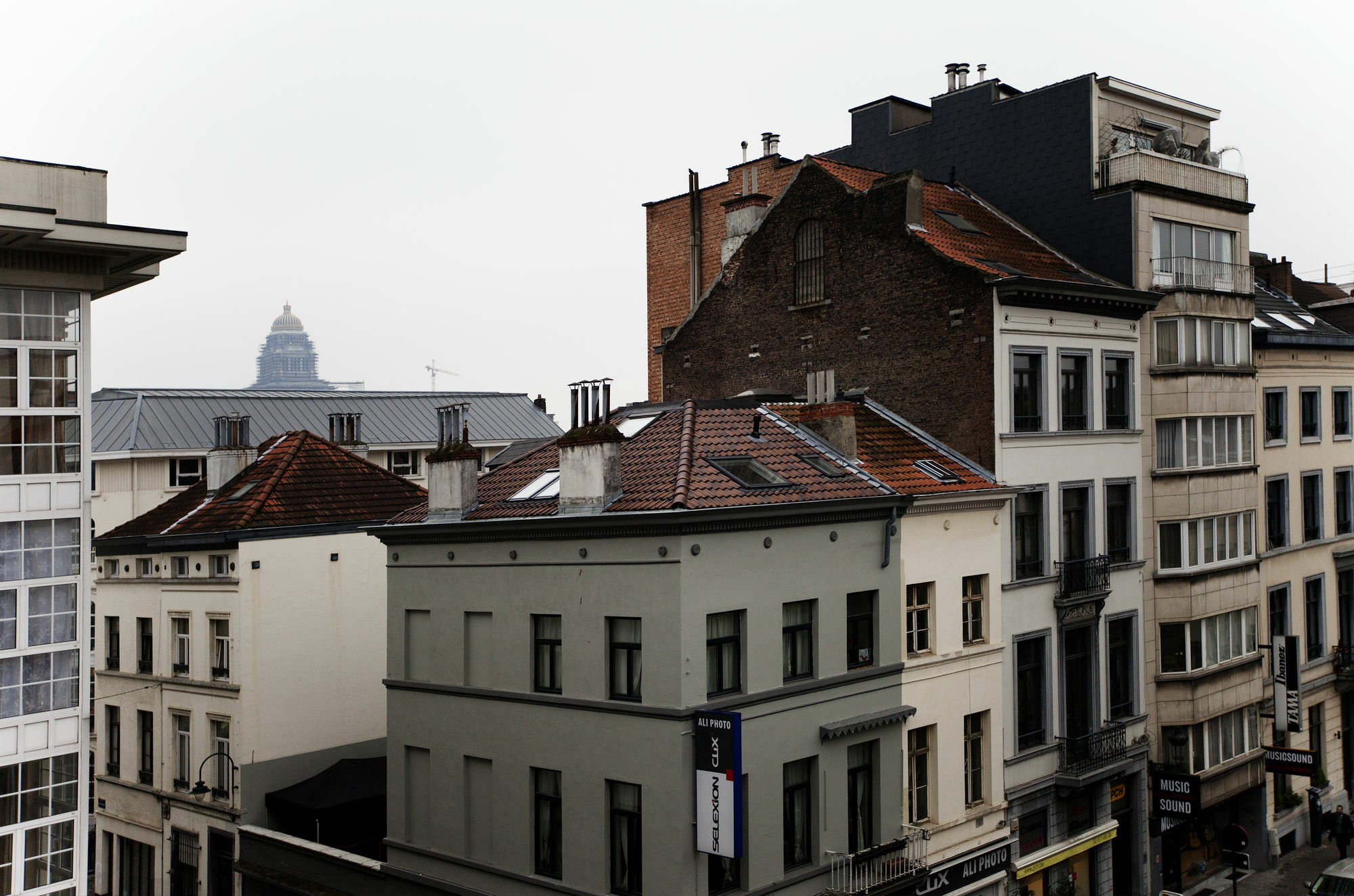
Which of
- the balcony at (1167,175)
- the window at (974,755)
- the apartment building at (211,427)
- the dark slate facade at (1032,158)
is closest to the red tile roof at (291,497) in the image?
the apartment building at (211,427)

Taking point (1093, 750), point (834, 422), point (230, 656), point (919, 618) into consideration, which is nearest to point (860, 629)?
point (919, 618)

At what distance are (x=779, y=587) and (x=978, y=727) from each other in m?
7.64

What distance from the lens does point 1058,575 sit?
28.5 m

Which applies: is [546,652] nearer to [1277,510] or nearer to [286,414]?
[1277,510]

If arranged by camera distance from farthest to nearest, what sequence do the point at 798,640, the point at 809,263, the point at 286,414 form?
the point at 286,414 → the point at 809,263 → the point at 798,640

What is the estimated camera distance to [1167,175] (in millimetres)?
32062

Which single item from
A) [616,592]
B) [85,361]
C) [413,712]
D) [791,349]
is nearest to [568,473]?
[616,592]

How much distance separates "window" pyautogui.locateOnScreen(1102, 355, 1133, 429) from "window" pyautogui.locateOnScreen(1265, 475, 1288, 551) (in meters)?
9.26

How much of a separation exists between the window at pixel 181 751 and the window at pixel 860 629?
729 inches

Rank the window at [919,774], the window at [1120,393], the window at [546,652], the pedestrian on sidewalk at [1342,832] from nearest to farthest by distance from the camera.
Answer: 1. the window at [546,652]
2. the window at [919,774]
3. the window at [1120,393]
4. the pedestrian on sidewalk at [1342,832]

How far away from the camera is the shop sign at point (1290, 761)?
33688 mm

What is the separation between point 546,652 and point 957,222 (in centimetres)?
1676

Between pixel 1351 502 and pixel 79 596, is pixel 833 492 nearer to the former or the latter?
pixel 79 596

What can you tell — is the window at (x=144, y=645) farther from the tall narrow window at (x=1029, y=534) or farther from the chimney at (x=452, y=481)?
the tall narrow window at (x=1029, y=534)
